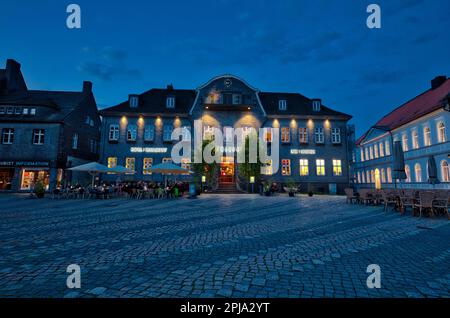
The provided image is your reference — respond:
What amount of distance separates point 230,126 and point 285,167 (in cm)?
873

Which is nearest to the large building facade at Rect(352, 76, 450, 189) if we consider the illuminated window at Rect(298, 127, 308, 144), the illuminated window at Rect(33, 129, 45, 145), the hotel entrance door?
the illuminated window at Rect(298, 127, 308, 144)

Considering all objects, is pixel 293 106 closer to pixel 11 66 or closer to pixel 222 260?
pixel 222 260

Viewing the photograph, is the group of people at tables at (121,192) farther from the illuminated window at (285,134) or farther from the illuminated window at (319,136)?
the illuminated window at (319,136)

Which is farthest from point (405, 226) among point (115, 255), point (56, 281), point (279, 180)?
point (279, 180)

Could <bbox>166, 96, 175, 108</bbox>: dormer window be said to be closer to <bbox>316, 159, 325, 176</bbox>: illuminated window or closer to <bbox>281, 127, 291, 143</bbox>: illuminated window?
<bbox>281, 127, 291, 143</bbox>: illuminated window

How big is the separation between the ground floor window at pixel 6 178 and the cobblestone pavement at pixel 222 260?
2478 cm

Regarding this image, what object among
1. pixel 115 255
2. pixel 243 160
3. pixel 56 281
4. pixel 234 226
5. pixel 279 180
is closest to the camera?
pixel 56 281

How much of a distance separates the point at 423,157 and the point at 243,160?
1861cm

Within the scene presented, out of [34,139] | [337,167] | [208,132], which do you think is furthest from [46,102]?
[337,167]

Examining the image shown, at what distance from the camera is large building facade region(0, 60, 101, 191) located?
25672 mm

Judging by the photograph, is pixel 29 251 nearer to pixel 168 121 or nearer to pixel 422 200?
pixel 422 200

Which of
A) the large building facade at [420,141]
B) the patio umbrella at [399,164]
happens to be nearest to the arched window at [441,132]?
the large building facade at [420,141]

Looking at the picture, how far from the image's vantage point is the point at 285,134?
96.0ft
